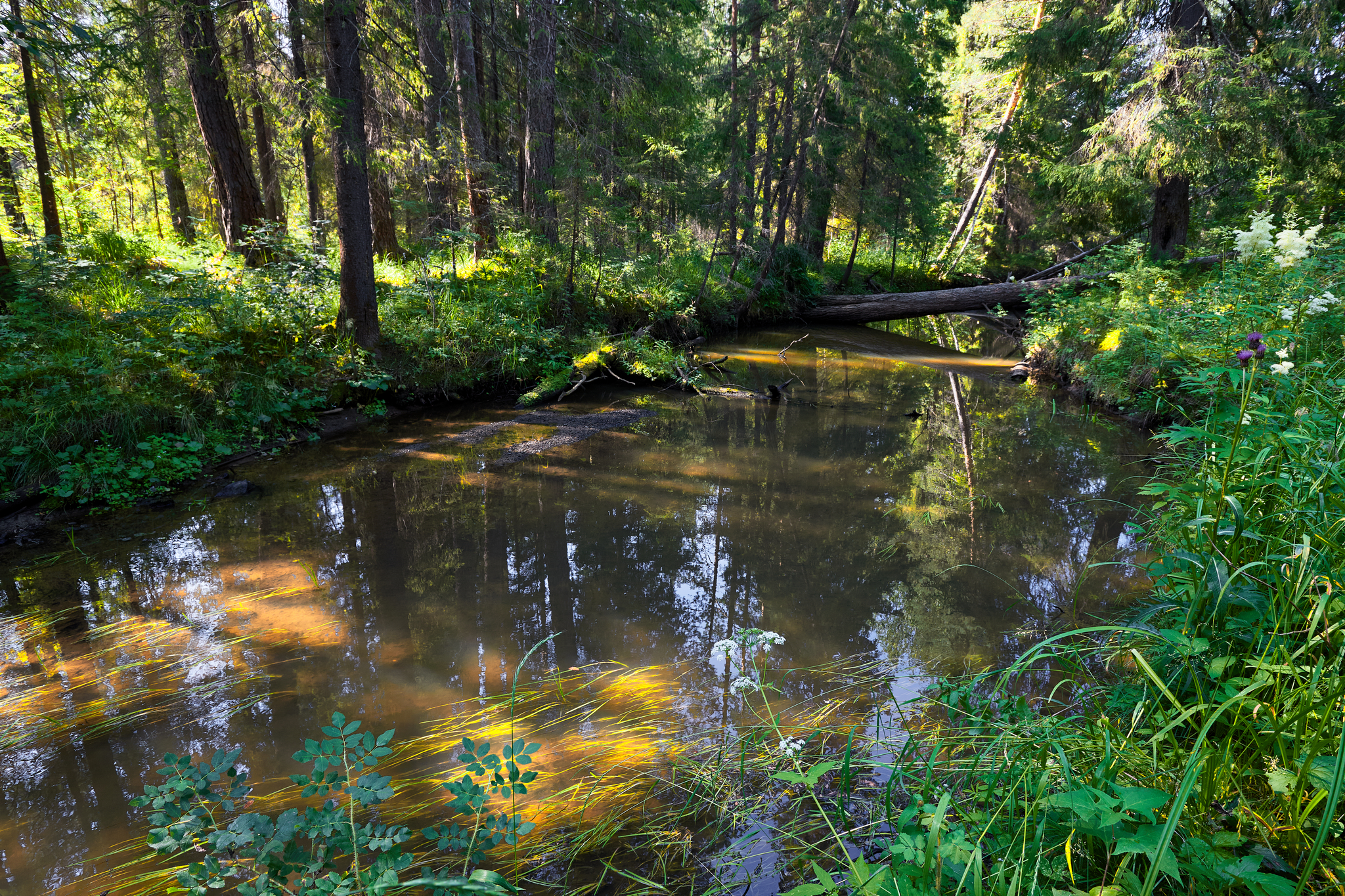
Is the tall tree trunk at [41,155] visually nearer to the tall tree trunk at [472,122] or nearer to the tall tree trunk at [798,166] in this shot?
the tall tree trunk at [472,122]

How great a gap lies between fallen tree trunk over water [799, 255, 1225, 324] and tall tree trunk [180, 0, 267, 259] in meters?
12.4

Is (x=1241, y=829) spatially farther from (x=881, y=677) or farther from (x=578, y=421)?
(x=578, y=421)

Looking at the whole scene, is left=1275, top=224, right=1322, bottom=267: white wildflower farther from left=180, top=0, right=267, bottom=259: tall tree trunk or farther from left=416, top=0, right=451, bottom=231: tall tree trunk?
left=180, top=0, right=267, bottom=259: tall tree trunk

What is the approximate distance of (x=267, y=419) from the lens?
6.88 m

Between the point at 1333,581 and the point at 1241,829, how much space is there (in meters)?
0.69

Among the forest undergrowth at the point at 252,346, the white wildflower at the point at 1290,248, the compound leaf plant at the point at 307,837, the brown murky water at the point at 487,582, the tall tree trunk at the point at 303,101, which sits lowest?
the brown murky water at the point at 487,582

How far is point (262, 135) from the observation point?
40.7ft

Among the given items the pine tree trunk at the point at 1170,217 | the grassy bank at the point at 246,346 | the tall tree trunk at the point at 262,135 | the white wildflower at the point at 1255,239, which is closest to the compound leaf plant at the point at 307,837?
the white wildflower at the point at 1255,239

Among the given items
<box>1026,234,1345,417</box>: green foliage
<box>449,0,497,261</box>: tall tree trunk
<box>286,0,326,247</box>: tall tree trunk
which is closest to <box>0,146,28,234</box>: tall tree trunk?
→ <box>286,0,326,247</box>: tall tree trunk

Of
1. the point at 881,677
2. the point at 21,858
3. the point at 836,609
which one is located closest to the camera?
the point at 21,858

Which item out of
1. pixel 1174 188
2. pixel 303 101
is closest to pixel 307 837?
pixel 303 101

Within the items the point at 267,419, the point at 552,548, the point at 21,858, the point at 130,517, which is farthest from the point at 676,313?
the point at 21,858

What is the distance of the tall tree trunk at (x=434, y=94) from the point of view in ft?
29.0

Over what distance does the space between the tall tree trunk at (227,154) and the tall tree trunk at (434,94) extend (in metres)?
2.61
